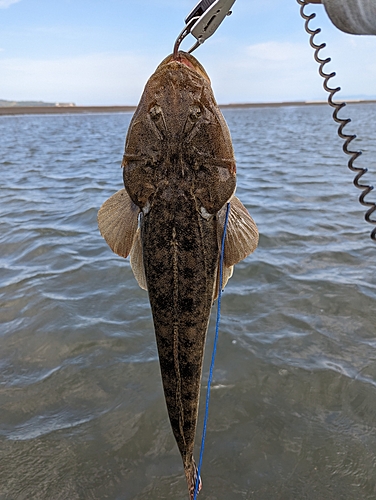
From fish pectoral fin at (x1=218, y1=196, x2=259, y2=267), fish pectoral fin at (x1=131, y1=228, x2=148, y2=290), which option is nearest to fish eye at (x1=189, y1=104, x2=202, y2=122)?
fish pectoral fin at (x1=218, y1=196, x2=259, y2=267)

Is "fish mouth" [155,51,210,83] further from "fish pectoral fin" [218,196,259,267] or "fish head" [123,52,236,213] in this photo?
"fish pectoral fin" [218,196,259,267]

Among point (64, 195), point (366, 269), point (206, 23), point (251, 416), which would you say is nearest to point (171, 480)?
point (251, 416)

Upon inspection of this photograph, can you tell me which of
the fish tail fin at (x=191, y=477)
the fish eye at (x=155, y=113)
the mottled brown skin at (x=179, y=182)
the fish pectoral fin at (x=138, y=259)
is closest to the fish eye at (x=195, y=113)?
the mottled brown skin at (x=179, y=182)

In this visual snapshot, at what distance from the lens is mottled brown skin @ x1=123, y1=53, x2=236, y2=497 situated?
2.02 meters

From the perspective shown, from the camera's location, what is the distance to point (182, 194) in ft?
6.59

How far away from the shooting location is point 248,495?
318 centimetres

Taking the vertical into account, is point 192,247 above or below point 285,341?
above

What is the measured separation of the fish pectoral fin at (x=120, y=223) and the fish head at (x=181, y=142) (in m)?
0.14

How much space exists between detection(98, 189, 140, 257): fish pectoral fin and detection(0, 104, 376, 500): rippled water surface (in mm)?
2221

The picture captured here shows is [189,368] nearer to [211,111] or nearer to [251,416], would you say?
[211,111]

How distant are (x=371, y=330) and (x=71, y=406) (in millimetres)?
3575

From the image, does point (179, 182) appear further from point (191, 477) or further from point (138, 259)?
point (191, 477)

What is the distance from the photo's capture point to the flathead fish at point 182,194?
2.02 metres

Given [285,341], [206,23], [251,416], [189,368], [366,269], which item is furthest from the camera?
[366,269]
